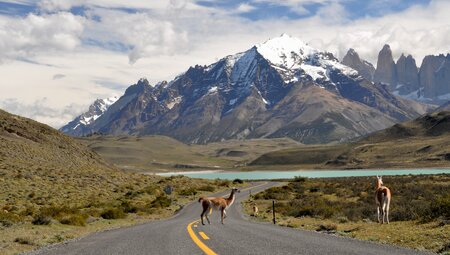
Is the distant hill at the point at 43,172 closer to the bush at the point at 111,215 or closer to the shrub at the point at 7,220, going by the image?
the shrub at the point at 7,220

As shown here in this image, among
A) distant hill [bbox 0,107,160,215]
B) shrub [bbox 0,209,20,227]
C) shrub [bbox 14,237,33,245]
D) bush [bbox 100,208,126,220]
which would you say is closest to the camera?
shrub [bbox 14,237,33,245]

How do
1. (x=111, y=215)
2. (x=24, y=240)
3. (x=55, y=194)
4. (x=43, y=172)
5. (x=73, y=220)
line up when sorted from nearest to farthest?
(x=24, y=240) < (x=73, y=220) < (x=111, y=215) < (x=55, y=194) < (x=43, y=172)

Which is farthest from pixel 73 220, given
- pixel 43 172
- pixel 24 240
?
pixel 43 172

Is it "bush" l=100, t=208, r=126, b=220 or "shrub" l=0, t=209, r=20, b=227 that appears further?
"bush" l=100, t=208, r=126, b=220

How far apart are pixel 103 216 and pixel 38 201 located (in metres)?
13.8

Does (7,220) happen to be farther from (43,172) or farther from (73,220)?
(43,172)

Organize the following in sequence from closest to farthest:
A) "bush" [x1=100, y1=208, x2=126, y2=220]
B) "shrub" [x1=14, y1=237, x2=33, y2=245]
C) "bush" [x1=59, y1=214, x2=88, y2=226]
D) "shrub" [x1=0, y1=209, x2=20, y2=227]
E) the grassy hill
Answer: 1. "shrub" [x1=14, y1=237, x2=33, y2=245]
2. the grassy hill
3. "shrub" [x1=0, y1=209, x2=20, y2=227]
4. "bush" [x1=59, y1=214, x2=88, y2=226]
5. "bush" [x1=100, y1=208, x2=126, y2=220]

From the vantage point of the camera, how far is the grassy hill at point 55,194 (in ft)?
88.7

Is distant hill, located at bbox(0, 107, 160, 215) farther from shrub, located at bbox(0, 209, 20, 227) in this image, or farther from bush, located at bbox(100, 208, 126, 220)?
bush, located at bbox(100, 208, 126, 220)

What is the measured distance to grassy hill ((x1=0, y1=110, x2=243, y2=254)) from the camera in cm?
2703

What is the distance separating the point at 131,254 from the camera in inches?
567

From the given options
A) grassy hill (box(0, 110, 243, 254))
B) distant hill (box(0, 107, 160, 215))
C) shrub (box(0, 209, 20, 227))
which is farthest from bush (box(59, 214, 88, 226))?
distant hill (box(0, 107, 160, 215))

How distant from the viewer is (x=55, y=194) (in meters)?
55.1

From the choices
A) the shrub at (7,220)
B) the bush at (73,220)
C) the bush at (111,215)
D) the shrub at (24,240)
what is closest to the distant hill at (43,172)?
the shrub at (7,220)
